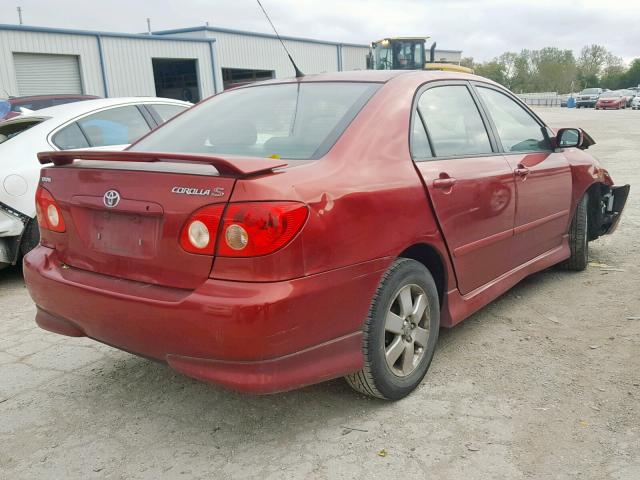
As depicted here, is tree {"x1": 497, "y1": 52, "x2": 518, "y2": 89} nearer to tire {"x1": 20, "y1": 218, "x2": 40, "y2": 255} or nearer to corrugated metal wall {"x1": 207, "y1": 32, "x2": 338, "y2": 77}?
corrugated metal wall {"x1": 207, "y1": 32, "x2": 338, "y2": 77}

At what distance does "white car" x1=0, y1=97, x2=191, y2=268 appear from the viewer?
4.77m

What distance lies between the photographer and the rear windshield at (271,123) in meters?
2.78

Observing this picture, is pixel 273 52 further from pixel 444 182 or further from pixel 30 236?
pixel 444 182

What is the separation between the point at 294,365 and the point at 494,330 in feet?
6.02

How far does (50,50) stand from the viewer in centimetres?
2033

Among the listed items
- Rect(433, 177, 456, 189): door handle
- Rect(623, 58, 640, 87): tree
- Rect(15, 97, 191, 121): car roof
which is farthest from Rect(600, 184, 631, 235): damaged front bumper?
Rect(623, 58, 640, 87): tree

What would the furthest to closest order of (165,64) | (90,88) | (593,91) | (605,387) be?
1. (593,91)
2. (165,64)
3. (90,88)
4. (605,387)

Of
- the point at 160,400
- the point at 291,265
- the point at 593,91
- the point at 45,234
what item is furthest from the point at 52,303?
the point at 593,91

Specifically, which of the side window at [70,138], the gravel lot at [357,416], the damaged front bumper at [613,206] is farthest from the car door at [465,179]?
the side window at [70,138]

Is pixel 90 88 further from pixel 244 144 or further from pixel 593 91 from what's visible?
pixel 593 91

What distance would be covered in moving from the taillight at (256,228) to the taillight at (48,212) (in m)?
1.00

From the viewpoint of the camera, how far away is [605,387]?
9.73ft

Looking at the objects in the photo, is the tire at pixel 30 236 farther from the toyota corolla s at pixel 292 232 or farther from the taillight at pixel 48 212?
the taillight at pixel 48 212

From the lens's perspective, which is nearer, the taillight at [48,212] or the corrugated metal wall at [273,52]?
the taillight at [48,212]
